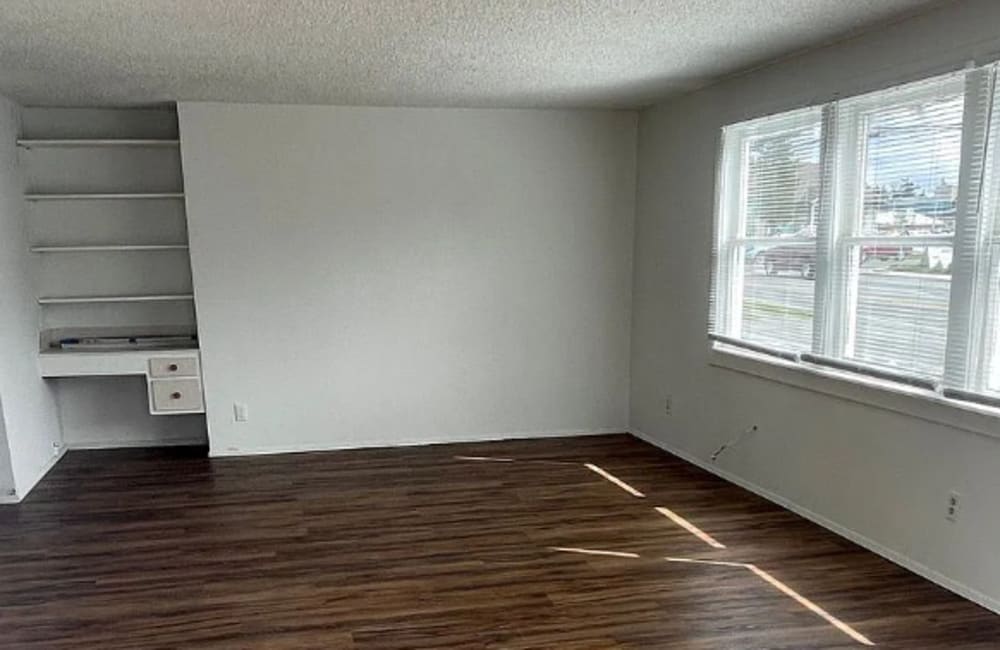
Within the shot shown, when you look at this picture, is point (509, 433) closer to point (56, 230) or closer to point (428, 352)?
point (428, 352)

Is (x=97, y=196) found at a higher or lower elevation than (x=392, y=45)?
lower

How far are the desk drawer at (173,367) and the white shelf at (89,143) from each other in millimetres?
1427

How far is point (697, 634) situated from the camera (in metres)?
2.67

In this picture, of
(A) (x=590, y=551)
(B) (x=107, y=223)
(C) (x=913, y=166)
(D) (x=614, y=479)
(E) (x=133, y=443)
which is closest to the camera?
(C) (x=913, y=166)

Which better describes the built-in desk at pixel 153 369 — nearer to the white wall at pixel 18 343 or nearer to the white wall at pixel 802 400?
the white wall at pixel 18 343

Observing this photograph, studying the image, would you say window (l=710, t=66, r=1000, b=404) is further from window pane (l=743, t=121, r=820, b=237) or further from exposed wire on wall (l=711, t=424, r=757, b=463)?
exposed wire on wall (l=711, t=424, r=757, b=463)

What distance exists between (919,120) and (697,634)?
228cm

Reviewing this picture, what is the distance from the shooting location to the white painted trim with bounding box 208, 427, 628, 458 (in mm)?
5012

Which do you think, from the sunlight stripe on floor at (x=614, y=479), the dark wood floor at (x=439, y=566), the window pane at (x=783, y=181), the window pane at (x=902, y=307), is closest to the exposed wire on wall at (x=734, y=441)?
the dark wood floor at (x=439, y=566)

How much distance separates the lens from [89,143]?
15.7 feet

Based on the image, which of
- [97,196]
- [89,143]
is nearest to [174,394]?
[97,196]

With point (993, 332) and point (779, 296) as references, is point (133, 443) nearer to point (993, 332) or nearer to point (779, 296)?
point (779, 296)

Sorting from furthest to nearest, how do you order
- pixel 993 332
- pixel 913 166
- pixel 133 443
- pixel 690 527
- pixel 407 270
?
pixel 133 443
pixel 407 270
pixel 690 527
pixel 913 166
pixel 993 332

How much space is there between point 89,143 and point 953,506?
526 cm
